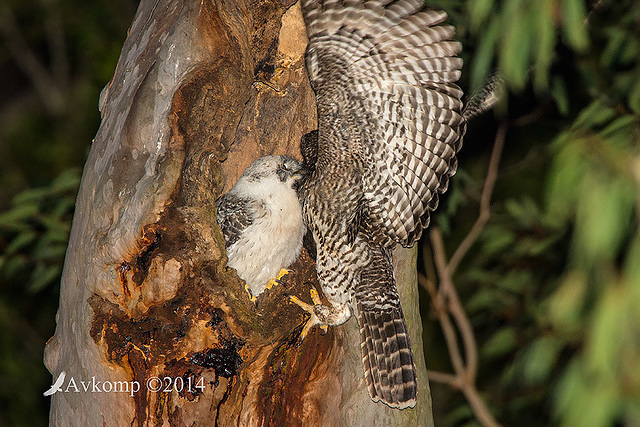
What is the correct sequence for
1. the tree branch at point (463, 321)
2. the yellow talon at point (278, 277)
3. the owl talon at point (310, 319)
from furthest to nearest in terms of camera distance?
the tree branch at point (463, 321)
the yellow talon at point (278, 277)
the owl talon at point (310, 319)

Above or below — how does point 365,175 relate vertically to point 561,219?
above

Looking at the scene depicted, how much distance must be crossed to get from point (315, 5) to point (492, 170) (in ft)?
8.89

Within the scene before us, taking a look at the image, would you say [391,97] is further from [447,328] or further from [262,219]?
[447,328]

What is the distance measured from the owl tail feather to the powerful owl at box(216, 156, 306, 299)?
550 mm

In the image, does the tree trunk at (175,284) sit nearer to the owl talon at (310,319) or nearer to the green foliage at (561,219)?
the owl talon at (310,319)

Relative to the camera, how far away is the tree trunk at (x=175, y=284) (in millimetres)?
2660

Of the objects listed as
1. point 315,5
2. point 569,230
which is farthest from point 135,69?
point 569,230

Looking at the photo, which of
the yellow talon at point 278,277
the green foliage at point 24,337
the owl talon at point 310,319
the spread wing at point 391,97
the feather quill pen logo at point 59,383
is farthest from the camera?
the green foliage at point 24,337

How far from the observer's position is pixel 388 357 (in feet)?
10.1

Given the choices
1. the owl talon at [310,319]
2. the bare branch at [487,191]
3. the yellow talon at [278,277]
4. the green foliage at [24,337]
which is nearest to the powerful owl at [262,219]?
the yellow talon at [278,277]

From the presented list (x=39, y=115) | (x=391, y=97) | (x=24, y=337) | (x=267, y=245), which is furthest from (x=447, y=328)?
(x=39, y=115)

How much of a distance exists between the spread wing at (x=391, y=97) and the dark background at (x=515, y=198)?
0.23 meters

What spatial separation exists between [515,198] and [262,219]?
408 cm

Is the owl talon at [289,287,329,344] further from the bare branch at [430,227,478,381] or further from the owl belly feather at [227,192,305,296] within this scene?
the bare branch at [430,227,478,381]
